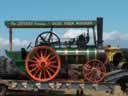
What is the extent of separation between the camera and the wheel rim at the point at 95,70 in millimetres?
16656

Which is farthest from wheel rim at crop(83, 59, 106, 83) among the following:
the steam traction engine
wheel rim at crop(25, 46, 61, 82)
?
wheel rim at crop(25, 46, 61, 82)

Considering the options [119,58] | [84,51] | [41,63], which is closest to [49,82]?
[41,63]

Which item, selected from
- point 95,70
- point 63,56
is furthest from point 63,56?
point 95,70

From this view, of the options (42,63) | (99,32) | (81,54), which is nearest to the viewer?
(42,63)

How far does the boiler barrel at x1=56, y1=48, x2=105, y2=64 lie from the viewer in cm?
1662

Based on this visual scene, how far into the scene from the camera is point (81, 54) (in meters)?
16.7

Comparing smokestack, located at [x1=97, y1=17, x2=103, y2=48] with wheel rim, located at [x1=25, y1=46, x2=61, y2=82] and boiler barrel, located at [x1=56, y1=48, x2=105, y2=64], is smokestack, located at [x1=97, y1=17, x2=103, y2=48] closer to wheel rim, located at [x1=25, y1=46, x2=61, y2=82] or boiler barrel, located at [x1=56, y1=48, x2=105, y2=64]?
boiler barrel, located at [x1=56, y1=48, x2=105, y2=64]

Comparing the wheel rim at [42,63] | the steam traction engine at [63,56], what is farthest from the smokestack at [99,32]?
the wheel rim at [42,63]

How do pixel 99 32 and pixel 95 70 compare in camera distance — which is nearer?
pixel 95 70

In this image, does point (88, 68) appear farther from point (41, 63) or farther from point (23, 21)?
point (23, 21)

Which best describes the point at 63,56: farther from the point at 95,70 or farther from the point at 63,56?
the point at 95,70

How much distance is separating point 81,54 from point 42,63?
4.94ft

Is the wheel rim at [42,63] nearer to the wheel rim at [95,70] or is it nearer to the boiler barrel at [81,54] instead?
the boiler barrel at [81,54]

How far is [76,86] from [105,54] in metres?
1.68
